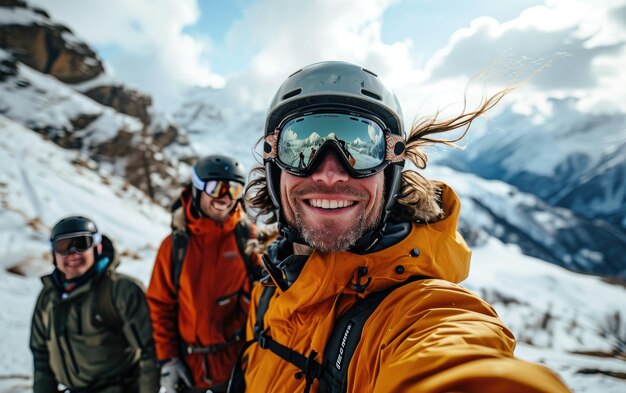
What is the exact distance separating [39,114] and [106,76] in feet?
50.9

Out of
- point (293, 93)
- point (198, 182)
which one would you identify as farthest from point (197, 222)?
point (293, 93)

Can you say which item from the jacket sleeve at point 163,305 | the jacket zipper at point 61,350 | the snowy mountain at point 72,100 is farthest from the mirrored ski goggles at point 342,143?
the snowy mountain at point 72,100

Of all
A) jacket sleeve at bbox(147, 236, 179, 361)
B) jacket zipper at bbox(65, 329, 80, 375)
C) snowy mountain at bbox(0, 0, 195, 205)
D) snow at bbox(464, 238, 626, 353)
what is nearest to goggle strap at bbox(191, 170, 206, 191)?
jacket sleeve at bbox(147, 236, 179, 361)

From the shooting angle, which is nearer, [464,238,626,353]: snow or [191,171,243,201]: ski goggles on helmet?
[191,171,243,201]: ski goggles on helmet

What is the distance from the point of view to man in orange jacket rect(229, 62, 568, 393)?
0.98m

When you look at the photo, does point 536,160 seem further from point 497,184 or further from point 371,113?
point 371,113

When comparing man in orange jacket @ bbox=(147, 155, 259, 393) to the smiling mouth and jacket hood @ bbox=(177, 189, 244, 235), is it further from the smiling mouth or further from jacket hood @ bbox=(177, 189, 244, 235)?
the smiling mouth

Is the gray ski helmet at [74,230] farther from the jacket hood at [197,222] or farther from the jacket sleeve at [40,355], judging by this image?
the jacket hood at [197,222]

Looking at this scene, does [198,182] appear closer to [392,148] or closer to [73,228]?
[73,228]

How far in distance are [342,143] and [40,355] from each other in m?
3.88

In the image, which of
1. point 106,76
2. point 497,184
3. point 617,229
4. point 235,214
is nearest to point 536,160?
point 497,184

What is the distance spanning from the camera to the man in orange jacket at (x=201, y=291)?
10.9 feet

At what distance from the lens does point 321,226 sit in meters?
1.65

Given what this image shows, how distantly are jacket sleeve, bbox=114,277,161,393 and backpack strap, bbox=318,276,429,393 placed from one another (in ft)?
8.69
